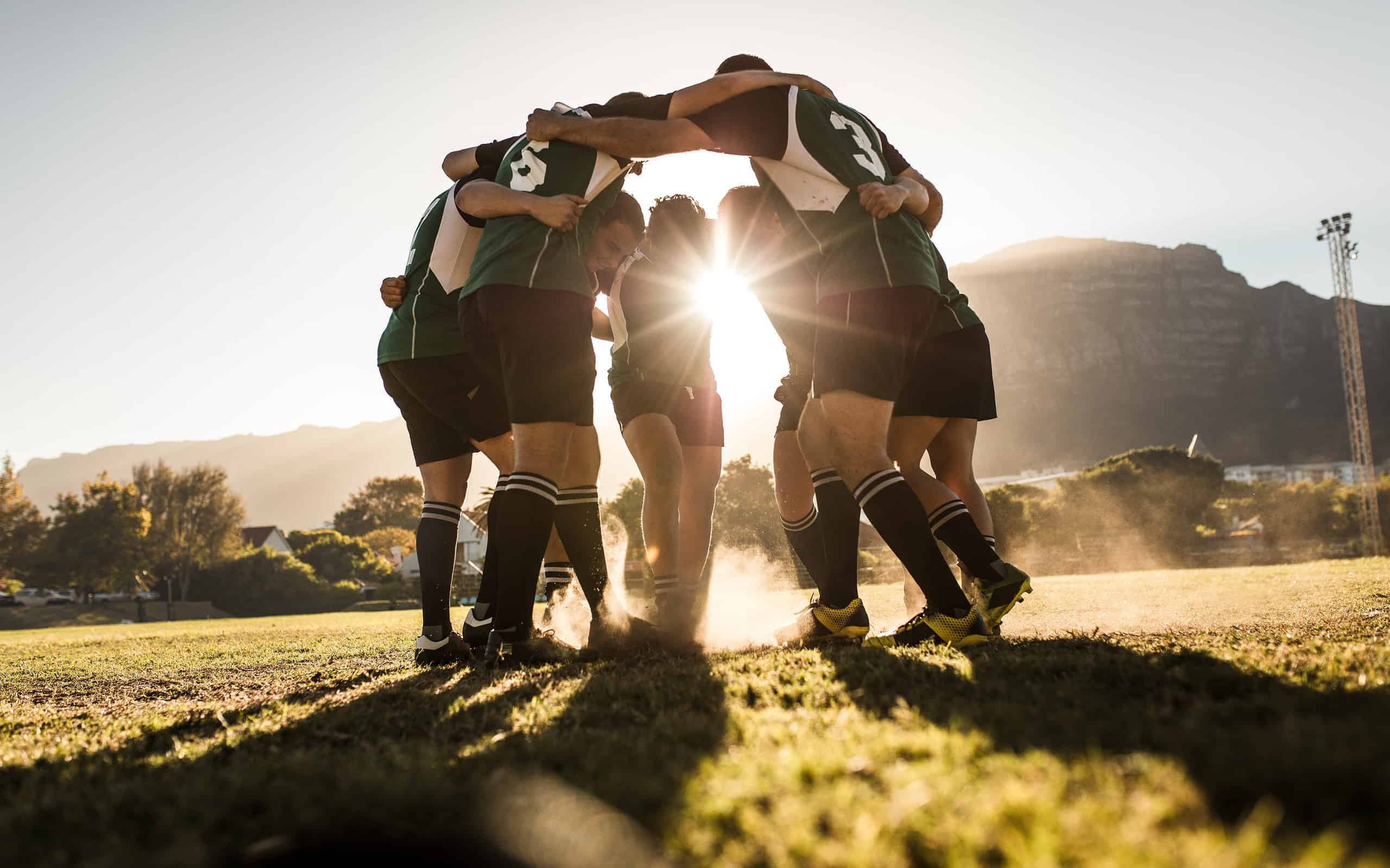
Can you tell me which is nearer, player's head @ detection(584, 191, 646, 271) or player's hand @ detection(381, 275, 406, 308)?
player's hand @ detection(381, 275, 406, 308)

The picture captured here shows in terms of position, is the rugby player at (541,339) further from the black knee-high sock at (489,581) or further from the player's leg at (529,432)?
the black knee-high sock at (489,581)

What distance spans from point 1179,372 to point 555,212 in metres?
200

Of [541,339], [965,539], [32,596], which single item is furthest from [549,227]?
[32,596]

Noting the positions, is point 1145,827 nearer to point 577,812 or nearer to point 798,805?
point 798,805

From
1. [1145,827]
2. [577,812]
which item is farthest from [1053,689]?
[577,812]

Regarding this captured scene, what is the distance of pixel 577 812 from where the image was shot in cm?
102

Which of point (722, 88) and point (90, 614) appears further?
point (90, 614)

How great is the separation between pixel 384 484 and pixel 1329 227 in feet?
277

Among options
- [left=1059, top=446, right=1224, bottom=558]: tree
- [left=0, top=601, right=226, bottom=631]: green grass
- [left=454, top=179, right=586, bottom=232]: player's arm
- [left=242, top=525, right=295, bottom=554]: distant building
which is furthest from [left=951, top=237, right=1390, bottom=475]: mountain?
[left=454, top=179, right=586, bottom=232]: player's arm

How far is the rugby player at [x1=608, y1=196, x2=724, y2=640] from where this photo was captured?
4.30m

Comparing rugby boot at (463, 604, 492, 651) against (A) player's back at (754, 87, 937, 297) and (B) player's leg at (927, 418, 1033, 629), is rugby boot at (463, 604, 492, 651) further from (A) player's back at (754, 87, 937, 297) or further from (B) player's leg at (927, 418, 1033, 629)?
(B) player's leg at (927, 418, 1033, 629)

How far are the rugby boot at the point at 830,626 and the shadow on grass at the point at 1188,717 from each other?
35.0 inches

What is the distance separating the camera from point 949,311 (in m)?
3.95

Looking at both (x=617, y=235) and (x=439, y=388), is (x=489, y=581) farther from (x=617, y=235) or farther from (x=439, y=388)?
(x=617, y=235)
